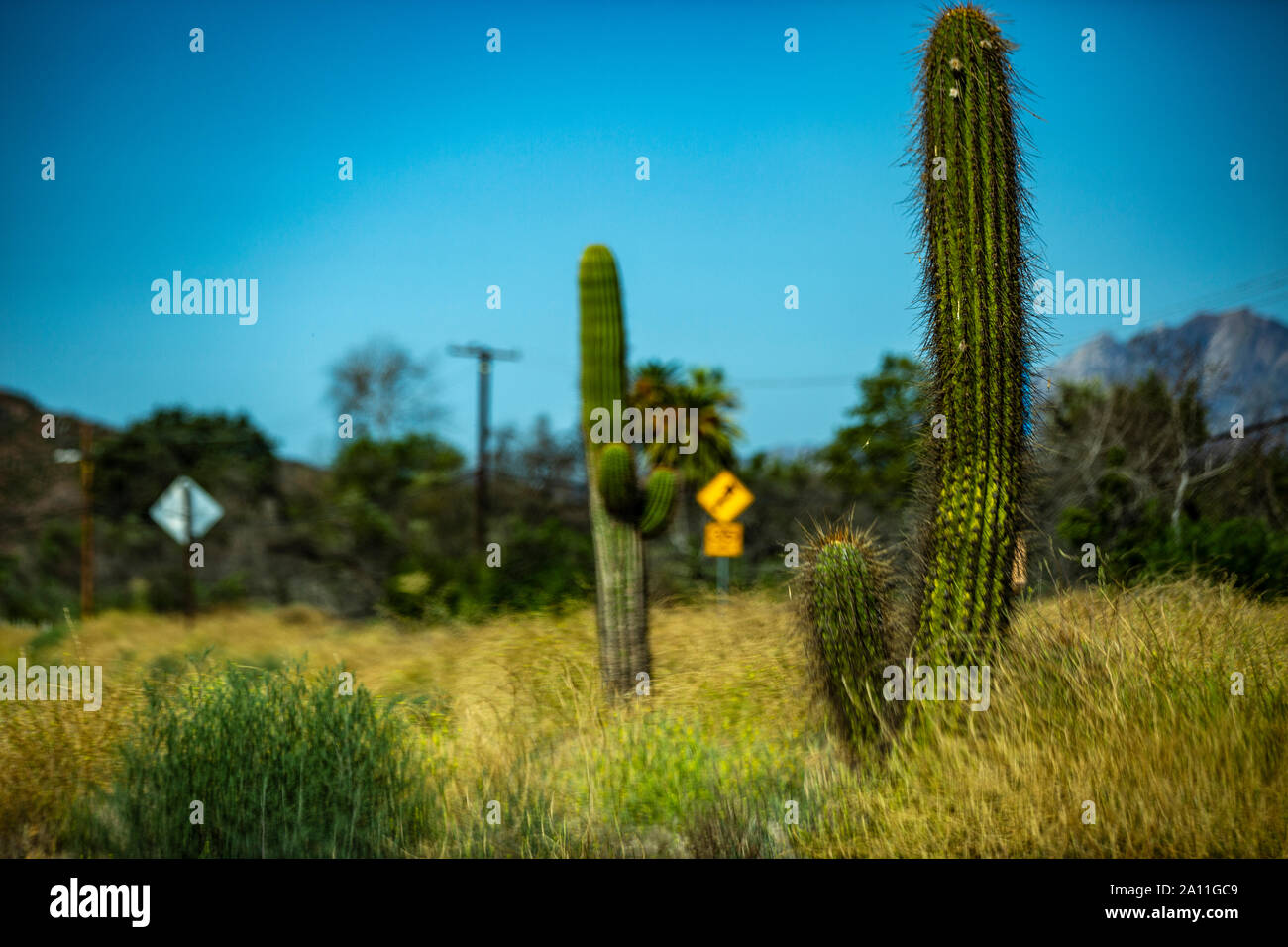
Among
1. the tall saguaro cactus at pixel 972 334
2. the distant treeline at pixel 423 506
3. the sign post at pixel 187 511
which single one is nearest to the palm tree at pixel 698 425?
the distant treeline at pixel 423 506

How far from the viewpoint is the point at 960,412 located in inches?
256

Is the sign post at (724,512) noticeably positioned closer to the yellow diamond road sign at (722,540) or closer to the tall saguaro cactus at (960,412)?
the yellow diamond road sign at (722,540)

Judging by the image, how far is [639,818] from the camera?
5961 millimetres

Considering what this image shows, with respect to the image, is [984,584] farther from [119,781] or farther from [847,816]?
[119,781]

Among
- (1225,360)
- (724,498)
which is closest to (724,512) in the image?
(724,498)

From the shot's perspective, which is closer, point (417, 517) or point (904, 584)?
point (904, 584)

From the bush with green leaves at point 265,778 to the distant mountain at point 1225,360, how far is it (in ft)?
39.1

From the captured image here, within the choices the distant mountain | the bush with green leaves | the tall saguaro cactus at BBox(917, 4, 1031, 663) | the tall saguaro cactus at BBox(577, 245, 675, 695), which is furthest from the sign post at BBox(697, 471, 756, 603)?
the bush with green leaves

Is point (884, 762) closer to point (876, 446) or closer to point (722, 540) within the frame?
point (722, 540)

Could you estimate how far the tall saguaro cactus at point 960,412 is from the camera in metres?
6.41

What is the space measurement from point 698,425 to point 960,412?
97.2 feet
